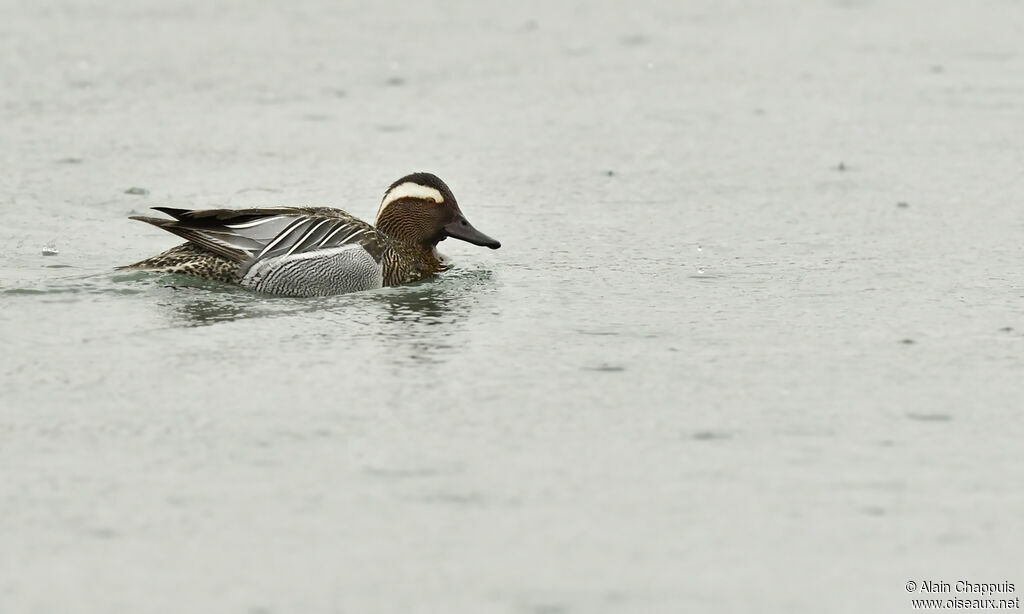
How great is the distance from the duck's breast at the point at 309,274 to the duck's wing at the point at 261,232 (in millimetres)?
46

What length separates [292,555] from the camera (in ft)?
18.1

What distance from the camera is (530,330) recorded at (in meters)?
8.45

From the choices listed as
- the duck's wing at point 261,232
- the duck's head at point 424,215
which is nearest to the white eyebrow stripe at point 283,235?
the duck's wing at point 261,232

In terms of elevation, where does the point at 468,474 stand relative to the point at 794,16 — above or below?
below

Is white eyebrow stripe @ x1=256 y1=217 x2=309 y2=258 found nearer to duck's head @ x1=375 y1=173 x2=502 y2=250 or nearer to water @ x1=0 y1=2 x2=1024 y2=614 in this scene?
water @ x1=0 y1=2 x2=1024 y2=614

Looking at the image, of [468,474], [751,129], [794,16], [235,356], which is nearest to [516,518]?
[468,474]

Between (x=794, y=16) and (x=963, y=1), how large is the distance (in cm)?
215

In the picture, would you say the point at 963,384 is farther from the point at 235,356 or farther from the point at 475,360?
the point at 235,356

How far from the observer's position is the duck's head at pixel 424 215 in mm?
9984

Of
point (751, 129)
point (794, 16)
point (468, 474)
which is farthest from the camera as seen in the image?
point (794, 16)

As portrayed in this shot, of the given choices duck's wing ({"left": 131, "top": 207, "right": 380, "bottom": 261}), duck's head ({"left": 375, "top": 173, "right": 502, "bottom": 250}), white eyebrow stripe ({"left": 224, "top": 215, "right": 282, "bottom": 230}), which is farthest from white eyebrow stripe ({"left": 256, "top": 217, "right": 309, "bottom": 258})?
duck's head ({"left": 375, "top": 173, "right": 502, "bottom": 250})

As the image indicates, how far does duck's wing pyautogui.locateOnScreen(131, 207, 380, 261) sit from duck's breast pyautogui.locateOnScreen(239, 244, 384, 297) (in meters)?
0.05

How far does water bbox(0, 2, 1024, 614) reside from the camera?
18.2 feet

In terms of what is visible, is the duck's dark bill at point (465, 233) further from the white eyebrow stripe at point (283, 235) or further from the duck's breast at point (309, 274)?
the white eyebrow stripe at point (283, 235)
